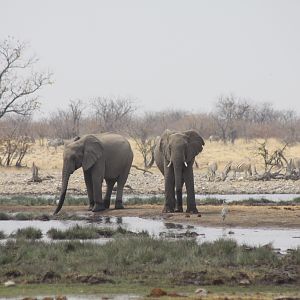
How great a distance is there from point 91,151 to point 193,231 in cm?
788

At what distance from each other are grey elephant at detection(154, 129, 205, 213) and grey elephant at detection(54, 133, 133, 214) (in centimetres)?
244

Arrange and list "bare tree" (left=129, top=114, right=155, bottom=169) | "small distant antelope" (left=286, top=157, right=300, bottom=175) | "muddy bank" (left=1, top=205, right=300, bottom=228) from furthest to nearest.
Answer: "bare tree" (left=129, top=114, right=155, bottom=169) < "small distant antelope" (left=286, top=157, right=300, bottom=175) < "muddy bank" (left=1, top=205, right=300, bottom=228)

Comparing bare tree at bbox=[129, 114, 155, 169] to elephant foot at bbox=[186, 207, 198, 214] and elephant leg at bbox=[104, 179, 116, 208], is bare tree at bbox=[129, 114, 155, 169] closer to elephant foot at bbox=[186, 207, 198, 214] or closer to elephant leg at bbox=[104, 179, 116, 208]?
elephant leg at bbox=[104, 179, 116, 208]

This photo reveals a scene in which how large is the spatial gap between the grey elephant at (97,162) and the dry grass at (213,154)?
28492mm

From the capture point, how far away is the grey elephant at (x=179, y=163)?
93.2 ft

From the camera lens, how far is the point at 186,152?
2869 cm

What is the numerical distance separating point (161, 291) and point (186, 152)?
15362mm

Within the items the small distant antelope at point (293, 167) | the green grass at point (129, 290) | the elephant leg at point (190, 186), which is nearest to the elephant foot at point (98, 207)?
the elephant leg at point (190, 186)

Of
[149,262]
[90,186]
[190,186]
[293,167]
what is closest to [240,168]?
[293,167]

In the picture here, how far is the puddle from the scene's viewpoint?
68.9 feet

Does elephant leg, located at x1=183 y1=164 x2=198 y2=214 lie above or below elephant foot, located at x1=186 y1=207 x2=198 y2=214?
above

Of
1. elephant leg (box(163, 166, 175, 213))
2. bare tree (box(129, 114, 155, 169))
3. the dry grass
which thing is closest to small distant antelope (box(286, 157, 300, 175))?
the dry grass

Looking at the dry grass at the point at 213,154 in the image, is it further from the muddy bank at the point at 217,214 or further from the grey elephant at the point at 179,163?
the grey elephant at the point at 179,163

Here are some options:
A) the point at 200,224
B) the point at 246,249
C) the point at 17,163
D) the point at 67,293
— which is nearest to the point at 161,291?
the point at 67,293
